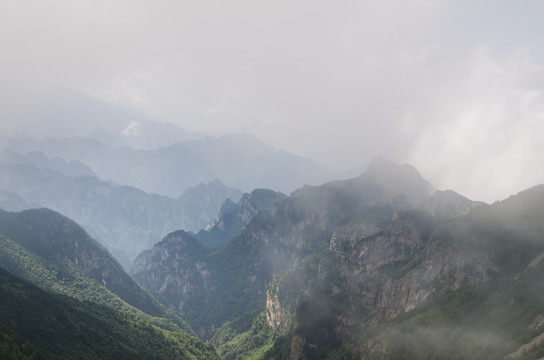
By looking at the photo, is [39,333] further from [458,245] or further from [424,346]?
[458,245]

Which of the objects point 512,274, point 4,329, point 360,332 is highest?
point 4,329

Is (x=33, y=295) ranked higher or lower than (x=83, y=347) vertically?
higher

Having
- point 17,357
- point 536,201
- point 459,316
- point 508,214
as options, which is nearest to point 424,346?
point 459,316

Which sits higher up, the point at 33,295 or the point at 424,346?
→ the point at 33,295

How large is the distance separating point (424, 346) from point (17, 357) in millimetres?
152254

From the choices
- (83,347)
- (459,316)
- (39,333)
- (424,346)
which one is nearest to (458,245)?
(459,316)

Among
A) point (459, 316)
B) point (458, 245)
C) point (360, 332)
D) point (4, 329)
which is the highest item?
point (4, 329)

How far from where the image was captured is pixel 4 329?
141 metres

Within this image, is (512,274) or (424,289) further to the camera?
(424,289)

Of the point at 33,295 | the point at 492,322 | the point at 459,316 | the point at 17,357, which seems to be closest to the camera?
the point at 17,357

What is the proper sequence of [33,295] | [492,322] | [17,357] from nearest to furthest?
[17,357]
[492,322]
[33,295]

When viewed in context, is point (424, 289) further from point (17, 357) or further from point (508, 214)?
point (17, 357)

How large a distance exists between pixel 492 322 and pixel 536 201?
88.9 metres

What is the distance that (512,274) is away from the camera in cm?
16362
